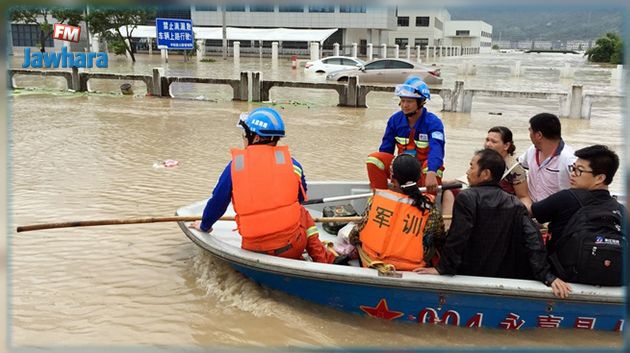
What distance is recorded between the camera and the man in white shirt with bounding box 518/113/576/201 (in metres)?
4.18

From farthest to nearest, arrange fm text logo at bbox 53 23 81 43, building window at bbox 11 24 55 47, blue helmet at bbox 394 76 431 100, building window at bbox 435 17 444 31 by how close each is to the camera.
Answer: building window at bbox 435 17 444 31, building window at bbox 11 24 55 47, fm text logo at bbox 53 23 81 43, blue helmet at bbox 394 76 431 100

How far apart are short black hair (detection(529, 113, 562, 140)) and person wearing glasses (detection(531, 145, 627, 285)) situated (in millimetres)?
692

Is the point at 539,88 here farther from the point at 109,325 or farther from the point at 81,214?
the point at 109,325

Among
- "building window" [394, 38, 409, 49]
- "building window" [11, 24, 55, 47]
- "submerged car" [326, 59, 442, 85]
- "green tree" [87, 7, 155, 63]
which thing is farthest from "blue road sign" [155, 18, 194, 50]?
"building window" [394, 38, 409, 49]

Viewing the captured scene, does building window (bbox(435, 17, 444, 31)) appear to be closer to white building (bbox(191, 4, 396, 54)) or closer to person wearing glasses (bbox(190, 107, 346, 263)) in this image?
white building (bbox(191, 4, 396, 54))

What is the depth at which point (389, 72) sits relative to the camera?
808 inches

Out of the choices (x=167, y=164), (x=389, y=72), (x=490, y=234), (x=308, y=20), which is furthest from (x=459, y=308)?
(x=308, y=20)

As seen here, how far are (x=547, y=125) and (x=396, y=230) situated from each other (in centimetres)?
153

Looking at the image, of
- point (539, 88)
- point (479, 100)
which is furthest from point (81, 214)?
point (539, 88)

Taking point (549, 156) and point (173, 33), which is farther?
point (173, 33)

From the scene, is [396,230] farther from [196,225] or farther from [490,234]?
[196,225]

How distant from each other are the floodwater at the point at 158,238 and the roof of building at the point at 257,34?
3354 cm

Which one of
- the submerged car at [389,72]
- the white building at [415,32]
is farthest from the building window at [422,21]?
the submerged car at [389,72]

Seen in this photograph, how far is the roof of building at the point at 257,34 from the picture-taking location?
46062mm
